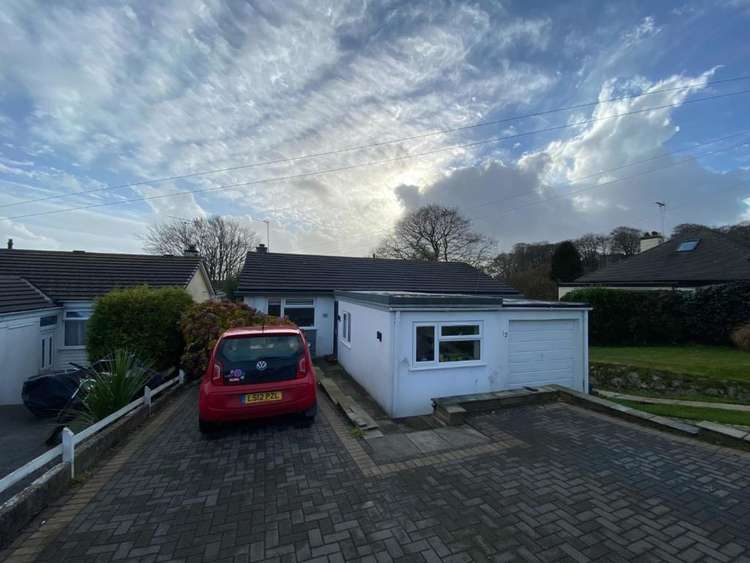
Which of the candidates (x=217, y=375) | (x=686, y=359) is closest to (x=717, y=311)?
(x=686, y=359)

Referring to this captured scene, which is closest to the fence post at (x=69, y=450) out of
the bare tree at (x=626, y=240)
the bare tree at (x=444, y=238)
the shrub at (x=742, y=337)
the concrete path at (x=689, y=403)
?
the concrete path at (x=689, y=403)

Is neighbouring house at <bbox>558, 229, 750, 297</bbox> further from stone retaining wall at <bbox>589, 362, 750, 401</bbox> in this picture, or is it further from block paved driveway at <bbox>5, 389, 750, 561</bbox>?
block paved driveway at <bbox>5, 389, 750, 561</bbox>

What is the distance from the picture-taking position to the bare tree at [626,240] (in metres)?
36.8

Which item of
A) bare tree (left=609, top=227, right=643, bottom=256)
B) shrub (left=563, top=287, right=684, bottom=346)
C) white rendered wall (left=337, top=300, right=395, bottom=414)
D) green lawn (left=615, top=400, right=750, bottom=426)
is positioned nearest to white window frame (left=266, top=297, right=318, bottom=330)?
white rendered wall (left=337, top=300, right=395, bottom=414)

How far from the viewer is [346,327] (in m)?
10.9

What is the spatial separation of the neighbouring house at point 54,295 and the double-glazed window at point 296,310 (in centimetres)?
458

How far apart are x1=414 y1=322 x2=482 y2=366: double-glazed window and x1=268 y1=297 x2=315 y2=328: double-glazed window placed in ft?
25.3

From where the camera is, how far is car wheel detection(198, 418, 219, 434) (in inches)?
201

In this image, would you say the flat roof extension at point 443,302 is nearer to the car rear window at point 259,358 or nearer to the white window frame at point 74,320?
the car rear window at point 259,358

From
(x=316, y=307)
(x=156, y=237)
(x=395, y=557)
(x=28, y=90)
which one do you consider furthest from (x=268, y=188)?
(x=156, y=237)

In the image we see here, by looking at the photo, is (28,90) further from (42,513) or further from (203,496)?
(203,496)

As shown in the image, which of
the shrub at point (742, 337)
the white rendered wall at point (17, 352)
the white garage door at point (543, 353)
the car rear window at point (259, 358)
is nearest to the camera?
the car rear window at point (259, 358)

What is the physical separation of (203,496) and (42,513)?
4.77 feet

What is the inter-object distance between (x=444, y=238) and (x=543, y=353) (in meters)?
25.6
